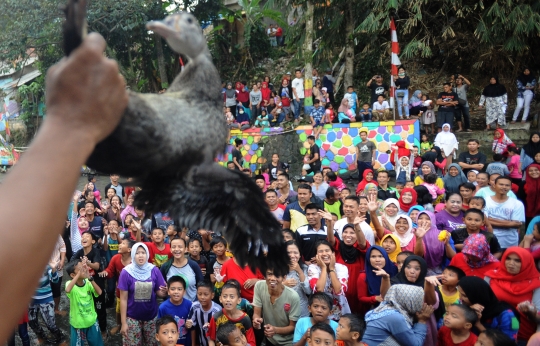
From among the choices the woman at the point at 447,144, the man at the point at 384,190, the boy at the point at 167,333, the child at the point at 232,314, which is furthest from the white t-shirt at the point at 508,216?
the boy at the point at 167,333

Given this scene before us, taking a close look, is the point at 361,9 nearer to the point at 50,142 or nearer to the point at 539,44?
the point at 539,44

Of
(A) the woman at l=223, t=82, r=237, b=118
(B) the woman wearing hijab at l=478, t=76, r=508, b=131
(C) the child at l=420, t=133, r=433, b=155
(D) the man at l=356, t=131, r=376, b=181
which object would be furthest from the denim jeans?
(A) the woman at l=223, t=82, r=237, b=118

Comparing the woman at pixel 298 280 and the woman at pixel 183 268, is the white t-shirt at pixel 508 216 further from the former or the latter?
the woman at pixel 183 268

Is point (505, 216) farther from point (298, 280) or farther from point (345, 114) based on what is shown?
point (345, 114)

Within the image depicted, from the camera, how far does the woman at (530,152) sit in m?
8.80

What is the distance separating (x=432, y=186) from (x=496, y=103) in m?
6.14

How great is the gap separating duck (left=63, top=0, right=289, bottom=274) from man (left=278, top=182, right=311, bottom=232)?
3833mm

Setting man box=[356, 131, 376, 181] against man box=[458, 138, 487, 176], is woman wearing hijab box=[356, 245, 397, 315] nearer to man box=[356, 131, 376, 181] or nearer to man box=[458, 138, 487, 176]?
man box=[458, 138, 487, 176]

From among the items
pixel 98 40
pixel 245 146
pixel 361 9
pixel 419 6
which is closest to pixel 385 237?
pixel 98 40

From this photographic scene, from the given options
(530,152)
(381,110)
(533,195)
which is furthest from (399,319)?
(381,110)

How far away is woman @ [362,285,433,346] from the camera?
4.10 metres

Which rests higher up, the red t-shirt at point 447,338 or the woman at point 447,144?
the woman at point 447,144

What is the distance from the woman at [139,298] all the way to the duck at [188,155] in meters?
3.08

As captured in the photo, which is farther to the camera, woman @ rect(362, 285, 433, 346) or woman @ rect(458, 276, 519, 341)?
woman @ rect(458, 276, 519, 341)
